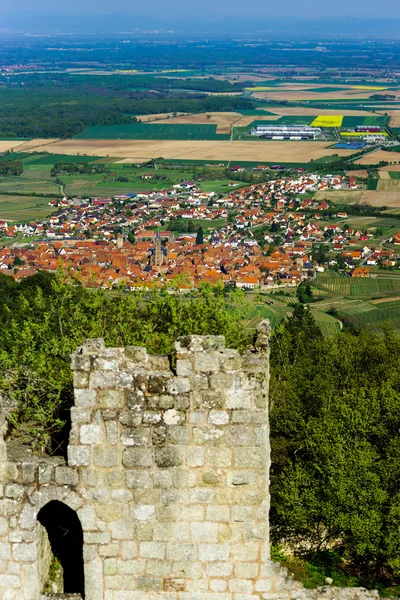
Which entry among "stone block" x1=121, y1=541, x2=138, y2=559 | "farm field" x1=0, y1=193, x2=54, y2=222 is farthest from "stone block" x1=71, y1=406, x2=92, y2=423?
"farm field" x1=0, y1=193, x2=54, y2=222

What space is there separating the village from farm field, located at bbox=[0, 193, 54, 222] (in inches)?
84.9

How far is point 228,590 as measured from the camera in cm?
766

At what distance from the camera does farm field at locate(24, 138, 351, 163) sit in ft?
516

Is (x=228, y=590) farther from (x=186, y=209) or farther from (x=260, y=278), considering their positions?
(x=186, y=209)

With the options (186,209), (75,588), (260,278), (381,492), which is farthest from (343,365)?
(186,209)

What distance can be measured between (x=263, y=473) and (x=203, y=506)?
0.67 metres

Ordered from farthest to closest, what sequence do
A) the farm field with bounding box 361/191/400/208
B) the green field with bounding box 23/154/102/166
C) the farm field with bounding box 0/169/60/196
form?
the green field with bounding box 23/154/102/166
the farm field with bounding box 0/169/60/196
the farm field with bounding box 361/191/400/208

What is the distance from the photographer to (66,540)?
910cm

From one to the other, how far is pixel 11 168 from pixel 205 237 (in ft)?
183

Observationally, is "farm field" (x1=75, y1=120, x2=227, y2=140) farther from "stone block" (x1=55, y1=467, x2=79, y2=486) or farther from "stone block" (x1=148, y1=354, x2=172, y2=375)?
"stone block" (x1=55, y1=467, x2=79, y2=486)

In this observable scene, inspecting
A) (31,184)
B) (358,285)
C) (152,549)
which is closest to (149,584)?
(152,549)

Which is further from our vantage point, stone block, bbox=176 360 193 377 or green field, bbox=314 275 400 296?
green field, bbox=314 275 400 296

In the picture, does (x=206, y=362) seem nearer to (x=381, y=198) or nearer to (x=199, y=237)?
(x=199, y=237)

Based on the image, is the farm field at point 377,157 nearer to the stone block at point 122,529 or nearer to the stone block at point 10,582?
the stone block at point 122,529
